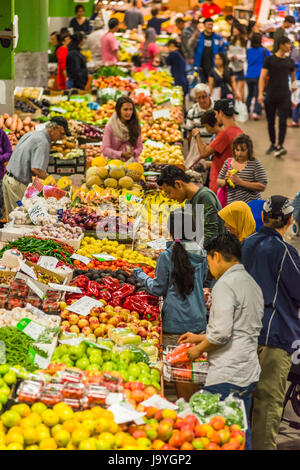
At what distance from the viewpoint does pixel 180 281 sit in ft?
15.2

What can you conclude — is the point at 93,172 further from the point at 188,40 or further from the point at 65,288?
the point at 188,40

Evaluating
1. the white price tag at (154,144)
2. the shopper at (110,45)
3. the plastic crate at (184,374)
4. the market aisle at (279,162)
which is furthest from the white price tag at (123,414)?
the shopper at (110,45)

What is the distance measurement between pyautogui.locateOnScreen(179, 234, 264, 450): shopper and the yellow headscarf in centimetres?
133

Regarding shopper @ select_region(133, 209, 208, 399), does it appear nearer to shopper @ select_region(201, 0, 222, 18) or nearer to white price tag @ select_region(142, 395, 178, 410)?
white price tag @ select_region(142, 395, 178, 410)

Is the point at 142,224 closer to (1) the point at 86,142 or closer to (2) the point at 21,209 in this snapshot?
(2) the point at 21,209

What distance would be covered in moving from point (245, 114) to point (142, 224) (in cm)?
938

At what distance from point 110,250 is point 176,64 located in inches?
362

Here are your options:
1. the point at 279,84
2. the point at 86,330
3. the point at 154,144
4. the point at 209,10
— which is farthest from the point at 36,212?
the point at 209,10

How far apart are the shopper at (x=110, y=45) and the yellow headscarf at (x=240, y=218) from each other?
9.20m

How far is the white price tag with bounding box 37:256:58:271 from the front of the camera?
5.32 m

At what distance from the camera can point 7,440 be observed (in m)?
3.18

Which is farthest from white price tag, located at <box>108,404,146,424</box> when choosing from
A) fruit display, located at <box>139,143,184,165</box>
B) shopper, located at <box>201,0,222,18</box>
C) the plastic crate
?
shopper, located at <box>201,0,222,18</box>

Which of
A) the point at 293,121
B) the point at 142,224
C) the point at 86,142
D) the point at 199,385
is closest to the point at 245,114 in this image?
the point at 293,121

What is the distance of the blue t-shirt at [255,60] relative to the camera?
15.3 meters
